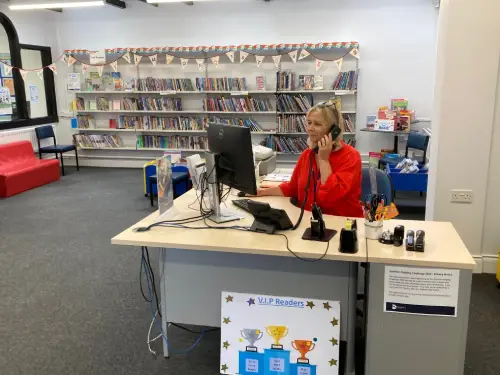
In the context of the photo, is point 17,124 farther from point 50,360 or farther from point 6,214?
point 50,360

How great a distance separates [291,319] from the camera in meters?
2.21

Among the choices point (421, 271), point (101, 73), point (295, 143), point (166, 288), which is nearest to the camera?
point (421, 271)

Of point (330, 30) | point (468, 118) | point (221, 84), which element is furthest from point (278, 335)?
point (330, 30)

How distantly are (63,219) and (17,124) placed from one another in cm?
334

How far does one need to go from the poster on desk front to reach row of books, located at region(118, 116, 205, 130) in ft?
19.6

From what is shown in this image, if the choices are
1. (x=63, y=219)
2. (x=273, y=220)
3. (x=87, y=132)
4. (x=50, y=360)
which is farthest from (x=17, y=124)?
(x=273, y=220)

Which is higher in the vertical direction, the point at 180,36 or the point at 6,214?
the point at 180,36

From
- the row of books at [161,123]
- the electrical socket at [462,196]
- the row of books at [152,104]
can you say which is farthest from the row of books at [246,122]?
the electrical socket at [462,196]

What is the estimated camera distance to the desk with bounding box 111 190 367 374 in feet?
6.92

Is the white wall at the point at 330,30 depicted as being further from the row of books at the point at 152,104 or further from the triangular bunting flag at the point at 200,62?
the row of books at the point at 152,104

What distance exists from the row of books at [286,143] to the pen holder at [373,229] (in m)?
5.49

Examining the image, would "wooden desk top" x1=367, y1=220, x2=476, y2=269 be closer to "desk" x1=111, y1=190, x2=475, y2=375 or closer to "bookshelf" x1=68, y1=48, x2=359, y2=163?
"desk" x1=111, y1=190, x2=475, y2=375

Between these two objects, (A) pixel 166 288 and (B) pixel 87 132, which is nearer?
(A) pixel 166 288

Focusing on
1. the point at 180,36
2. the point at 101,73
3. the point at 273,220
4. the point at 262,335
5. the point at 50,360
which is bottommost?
the point at 50,360
